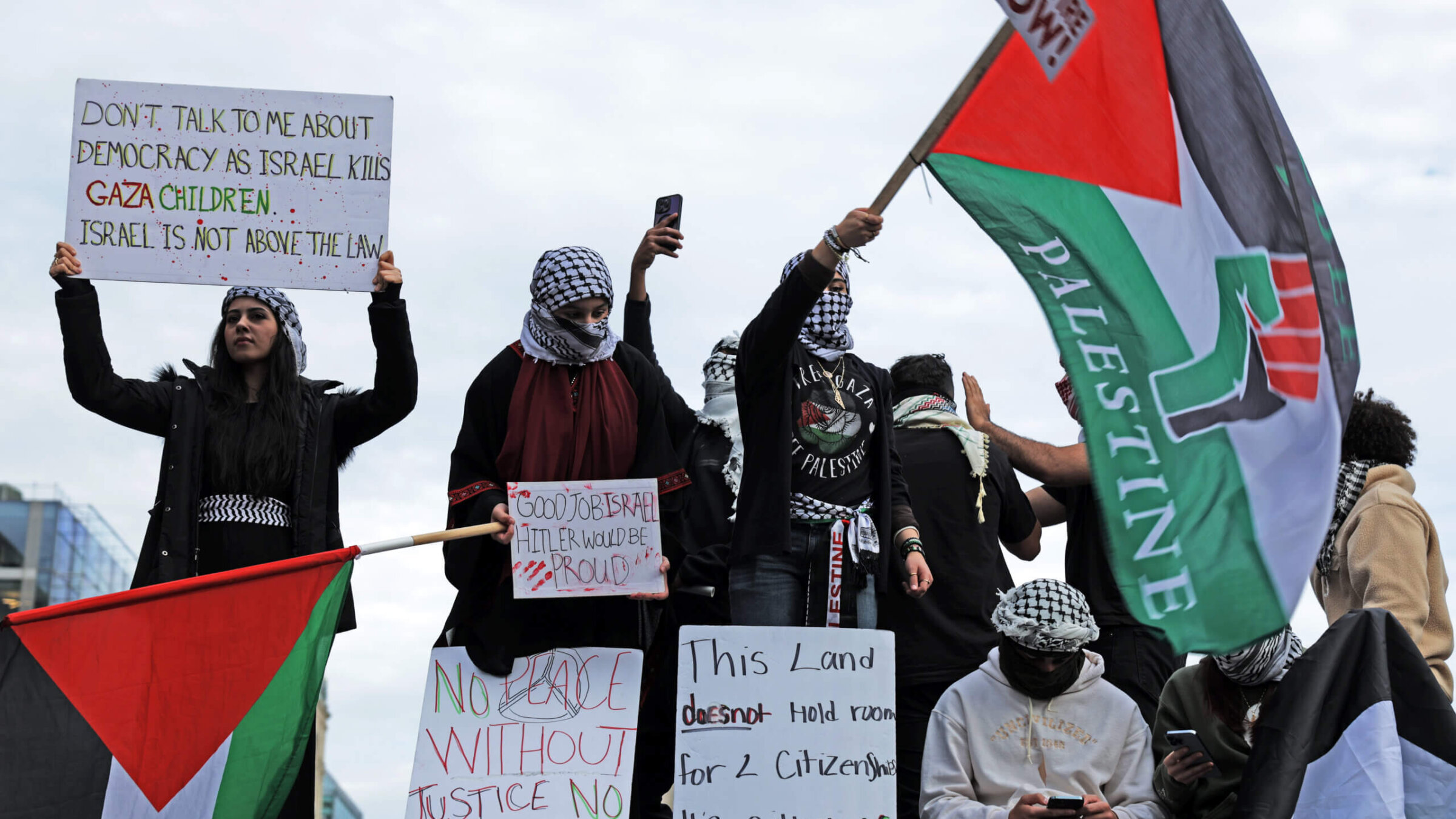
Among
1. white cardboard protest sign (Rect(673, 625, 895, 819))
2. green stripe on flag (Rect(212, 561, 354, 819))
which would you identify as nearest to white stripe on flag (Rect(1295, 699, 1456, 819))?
white cardboard protest sign (Rect(673, 625, 895, 819))

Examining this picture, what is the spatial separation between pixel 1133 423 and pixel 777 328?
1.32 m

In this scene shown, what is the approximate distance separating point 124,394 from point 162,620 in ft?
2.39

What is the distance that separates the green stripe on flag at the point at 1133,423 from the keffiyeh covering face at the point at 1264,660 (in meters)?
1.17

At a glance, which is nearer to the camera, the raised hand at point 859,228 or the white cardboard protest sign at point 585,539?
the raised hand at point 859,228

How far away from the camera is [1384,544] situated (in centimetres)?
491

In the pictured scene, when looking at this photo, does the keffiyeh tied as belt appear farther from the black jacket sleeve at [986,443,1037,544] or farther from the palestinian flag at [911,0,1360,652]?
the palestinian flag at [911,0,1360,652]

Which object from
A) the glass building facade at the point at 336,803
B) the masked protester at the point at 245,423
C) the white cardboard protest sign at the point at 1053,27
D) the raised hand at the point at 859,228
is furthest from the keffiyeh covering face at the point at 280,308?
the glass building facade at the point at 336,803

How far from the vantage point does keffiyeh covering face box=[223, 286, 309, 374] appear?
4.96 meters

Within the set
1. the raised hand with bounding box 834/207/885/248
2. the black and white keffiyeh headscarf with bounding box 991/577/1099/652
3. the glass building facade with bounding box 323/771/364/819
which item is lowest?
the glass building facade with bounding box 323/771/364/819

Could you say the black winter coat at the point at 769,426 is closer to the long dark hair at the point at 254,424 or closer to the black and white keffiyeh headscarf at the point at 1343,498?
the long dark hair at the point at 254,424

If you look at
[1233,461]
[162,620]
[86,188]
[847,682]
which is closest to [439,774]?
[162,620]

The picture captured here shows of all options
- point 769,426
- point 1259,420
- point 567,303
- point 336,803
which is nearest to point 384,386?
point 567,303

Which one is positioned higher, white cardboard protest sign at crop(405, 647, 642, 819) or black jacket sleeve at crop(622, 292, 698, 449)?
black jacket sleeve at crop(622, 292, 698, 449)

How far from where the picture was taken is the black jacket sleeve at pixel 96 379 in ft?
15.3
